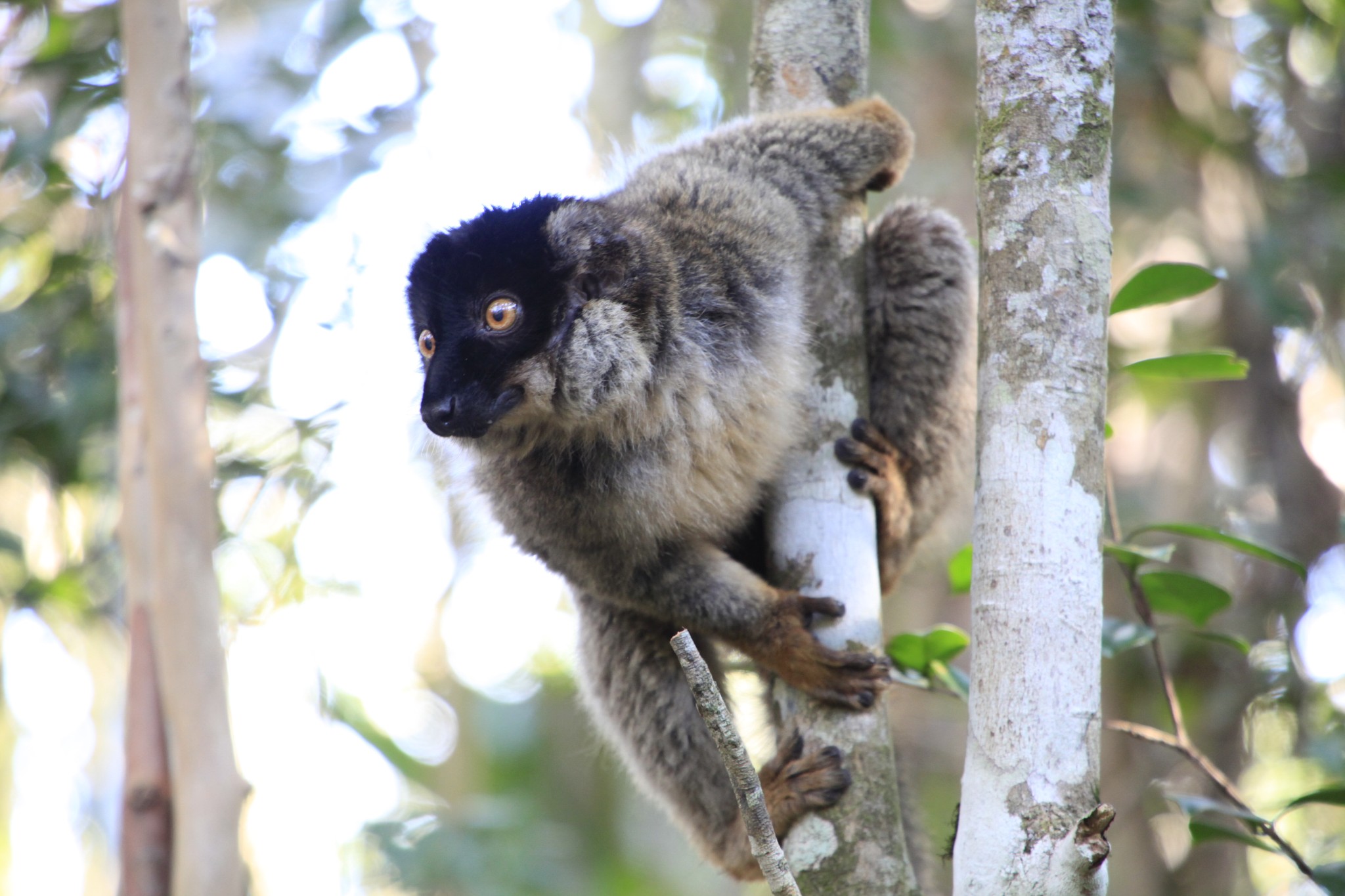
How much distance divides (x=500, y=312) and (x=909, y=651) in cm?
151

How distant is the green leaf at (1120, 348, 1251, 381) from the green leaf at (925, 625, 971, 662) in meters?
0.85

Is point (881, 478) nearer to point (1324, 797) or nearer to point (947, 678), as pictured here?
point (947, 678)

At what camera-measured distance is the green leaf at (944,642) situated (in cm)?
310

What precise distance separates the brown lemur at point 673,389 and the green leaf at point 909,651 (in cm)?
32

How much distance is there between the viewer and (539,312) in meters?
3.18

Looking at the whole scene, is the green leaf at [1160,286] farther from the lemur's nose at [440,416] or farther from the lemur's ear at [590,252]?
the lemur's nose at [440,416]

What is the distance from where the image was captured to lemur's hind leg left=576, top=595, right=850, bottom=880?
11.6 feet

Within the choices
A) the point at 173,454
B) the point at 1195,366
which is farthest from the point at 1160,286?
the point at 173,454

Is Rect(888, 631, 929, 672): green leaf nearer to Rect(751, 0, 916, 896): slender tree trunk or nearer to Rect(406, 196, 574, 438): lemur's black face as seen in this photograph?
Rect(751, 0, 916, 896): slender tree trunk

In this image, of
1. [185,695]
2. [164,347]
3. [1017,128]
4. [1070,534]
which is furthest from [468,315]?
[1070,534]

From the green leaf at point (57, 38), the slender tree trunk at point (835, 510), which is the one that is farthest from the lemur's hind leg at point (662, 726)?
the green leaf at point (57, 38)

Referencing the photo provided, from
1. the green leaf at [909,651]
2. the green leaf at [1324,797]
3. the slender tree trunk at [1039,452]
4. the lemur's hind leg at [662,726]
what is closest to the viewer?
the slender tree trunk at [1039,452]

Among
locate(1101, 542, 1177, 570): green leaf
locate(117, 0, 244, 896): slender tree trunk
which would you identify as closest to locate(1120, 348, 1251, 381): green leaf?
locate(1101, 542, 1177, 570): green leaf

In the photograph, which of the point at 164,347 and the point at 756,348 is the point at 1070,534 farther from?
the point at 164,347
